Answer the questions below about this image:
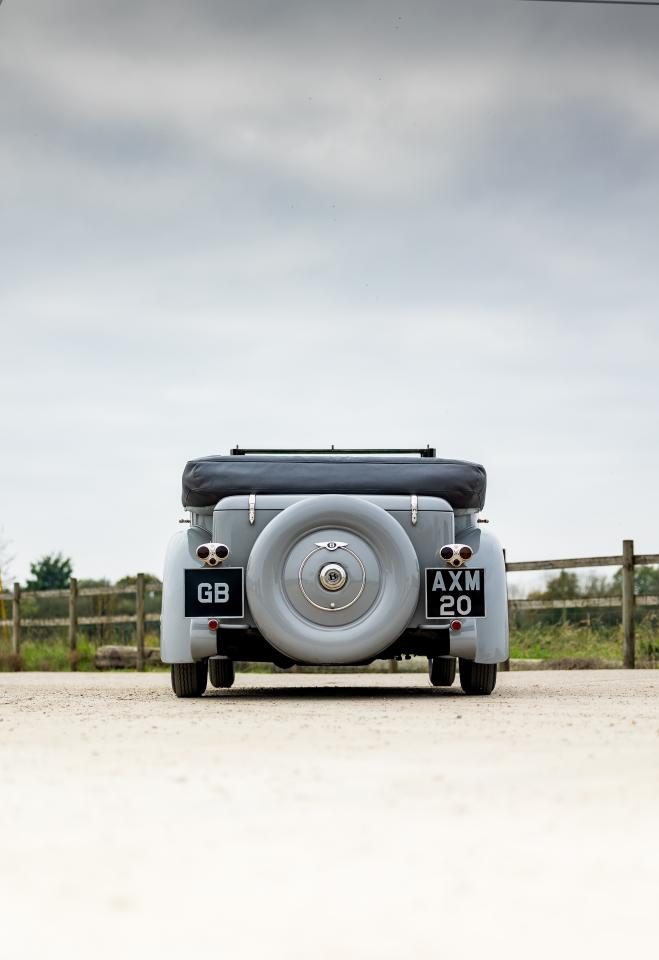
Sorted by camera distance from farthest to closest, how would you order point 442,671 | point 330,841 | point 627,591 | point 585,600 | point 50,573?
point 50,573, point 585,600, point 627,591, point 442,671, point 330,841

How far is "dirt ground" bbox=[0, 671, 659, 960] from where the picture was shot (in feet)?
8.43

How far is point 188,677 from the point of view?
882 centimetres

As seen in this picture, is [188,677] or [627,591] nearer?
[188,677]

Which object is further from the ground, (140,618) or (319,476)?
(319,476)

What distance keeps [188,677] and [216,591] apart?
879 millimetres

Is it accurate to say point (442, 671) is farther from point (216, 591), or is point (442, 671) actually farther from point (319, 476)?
point (216, 591)

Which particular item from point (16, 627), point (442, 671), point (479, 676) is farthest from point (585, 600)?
point (16, 627)

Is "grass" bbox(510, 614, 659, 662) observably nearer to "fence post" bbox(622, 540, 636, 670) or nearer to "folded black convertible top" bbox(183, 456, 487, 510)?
"fence post" bbox(622, 540, 636, 670)

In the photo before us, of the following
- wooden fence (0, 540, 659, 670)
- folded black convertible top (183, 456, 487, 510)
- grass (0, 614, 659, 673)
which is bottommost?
grass (0, 614, 659, 673)

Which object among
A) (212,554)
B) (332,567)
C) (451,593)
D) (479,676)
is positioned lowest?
(479,676)

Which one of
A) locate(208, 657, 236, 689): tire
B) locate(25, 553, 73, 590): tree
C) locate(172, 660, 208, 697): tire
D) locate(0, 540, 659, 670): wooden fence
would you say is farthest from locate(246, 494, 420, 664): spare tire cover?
locate(25, 553, 73, 590): tree

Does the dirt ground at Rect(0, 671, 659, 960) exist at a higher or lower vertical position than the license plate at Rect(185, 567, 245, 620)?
lower

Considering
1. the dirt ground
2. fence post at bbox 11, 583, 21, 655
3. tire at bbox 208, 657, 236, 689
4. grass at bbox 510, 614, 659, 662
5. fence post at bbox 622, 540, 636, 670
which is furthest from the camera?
fence post at bbox 11, 583, 21, 655

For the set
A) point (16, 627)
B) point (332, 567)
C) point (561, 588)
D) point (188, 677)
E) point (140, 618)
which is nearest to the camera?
point (332, 567)
